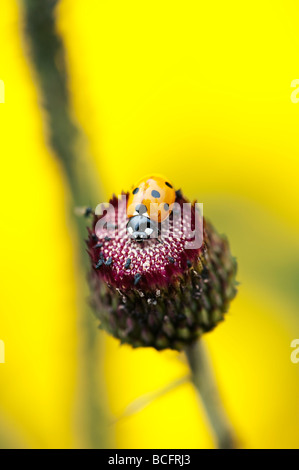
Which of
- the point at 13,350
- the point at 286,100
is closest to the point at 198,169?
the point at 286,100

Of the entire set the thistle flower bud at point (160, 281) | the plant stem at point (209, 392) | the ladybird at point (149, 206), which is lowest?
the plant stem at point (209, 392)

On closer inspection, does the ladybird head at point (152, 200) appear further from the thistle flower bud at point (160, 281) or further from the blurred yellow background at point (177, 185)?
the blurred yellow background at point (177, 185)

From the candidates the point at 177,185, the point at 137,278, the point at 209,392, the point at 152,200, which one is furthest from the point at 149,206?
the point at 177,185

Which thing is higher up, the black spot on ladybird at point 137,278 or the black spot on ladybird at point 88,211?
the black spot on ladybird at point 88,211

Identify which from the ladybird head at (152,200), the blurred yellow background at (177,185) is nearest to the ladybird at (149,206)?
the ladybird head at (152,200)

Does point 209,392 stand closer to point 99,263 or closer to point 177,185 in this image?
point 99,263

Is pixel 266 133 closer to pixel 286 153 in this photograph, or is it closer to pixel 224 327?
pixel 286 153

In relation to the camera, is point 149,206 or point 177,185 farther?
point 177,185

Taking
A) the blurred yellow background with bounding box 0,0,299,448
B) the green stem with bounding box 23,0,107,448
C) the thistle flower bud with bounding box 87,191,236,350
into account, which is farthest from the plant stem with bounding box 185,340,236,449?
the blurred yellow background with bounding box 0,0,299,448
